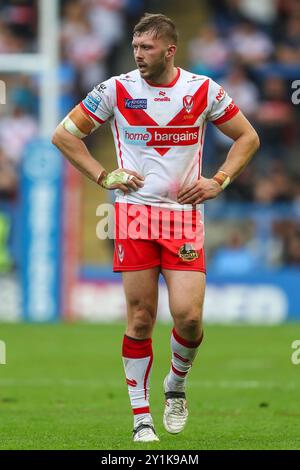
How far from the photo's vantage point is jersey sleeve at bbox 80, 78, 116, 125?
30.1 ft

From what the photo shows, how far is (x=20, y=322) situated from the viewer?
20094mm

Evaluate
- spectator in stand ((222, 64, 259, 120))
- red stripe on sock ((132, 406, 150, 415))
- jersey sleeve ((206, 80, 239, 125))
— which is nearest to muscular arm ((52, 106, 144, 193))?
jersey sleeve ((206, 80, 239, 125))

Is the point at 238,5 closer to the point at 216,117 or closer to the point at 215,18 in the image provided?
the point at 215,18

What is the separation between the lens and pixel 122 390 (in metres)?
12.7

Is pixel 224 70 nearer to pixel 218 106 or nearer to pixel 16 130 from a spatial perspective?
pixel 16 130

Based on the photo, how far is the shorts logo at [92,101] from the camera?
9188 millimetres

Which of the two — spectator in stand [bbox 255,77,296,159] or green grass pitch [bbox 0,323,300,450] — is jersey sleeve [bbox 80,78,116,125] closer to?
green grass pitch [bbox 0,323,300,450]

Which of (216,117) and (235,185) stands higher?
(216,117)

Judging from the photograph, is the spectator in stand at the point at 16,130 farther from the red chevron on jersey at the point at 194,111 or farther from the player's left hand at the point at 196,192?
the player's left hand at the point at 196,192

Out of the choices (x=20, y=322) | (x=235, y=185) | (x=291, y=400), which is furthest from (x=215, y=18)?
(x=291, y=400)

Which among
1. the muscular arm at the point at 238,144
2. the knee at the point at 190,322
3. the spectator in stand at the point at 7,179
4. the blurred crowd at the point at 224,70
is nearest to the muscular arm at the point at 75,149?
the muscular arm at the point at 238,144

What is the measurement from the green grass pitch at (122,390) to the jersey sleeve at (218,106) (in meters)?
2.15

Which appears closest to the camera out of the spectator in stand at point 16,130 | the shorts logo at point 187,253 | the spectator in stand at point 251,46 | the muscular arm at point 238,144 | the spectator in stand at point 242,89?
the shorts logo at point 187,253

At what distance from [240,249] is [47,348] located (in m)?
4.93
